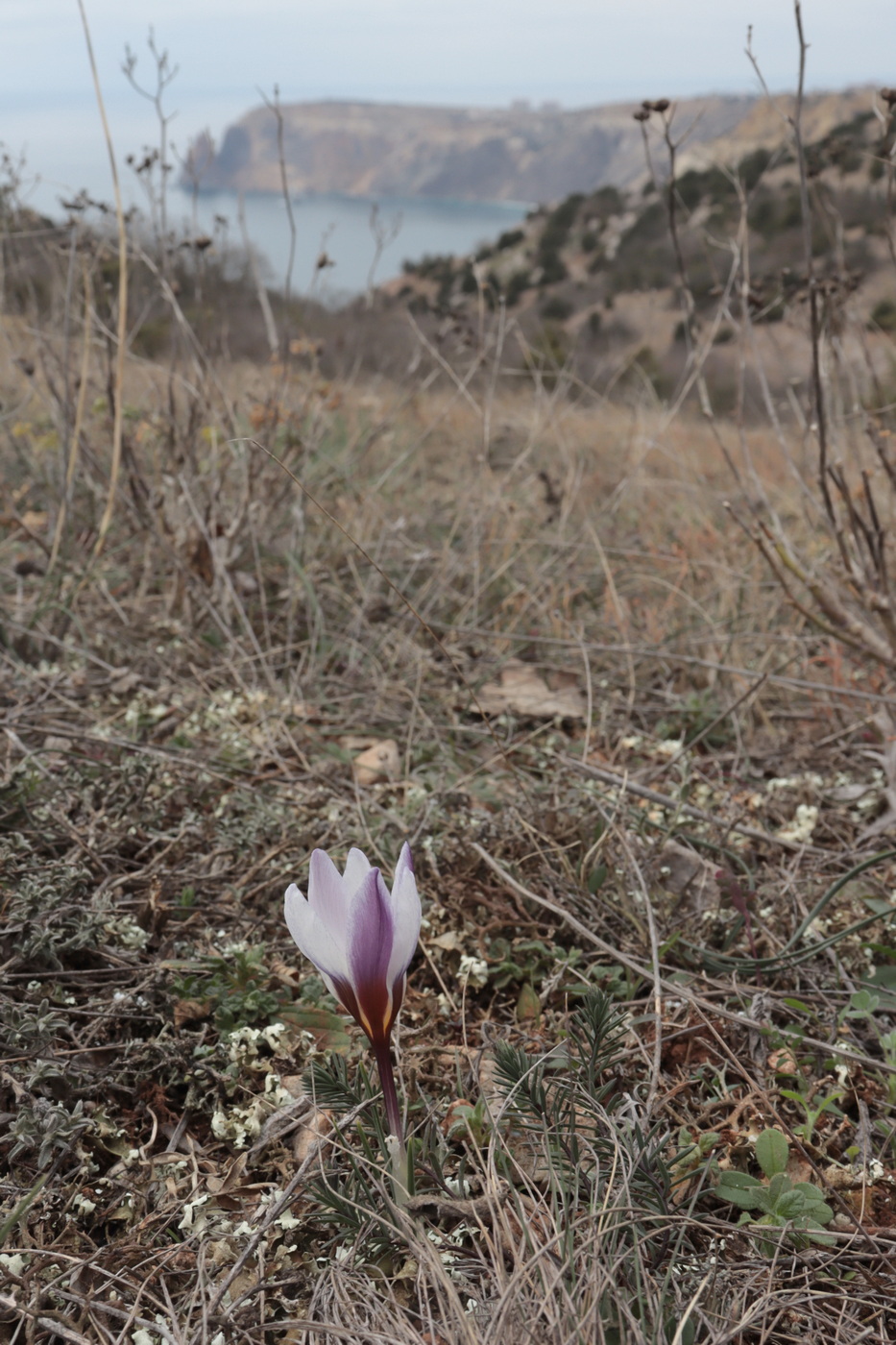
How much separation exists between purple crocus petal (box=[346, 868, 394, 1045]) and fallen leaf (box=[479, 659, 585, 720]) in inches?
63.5

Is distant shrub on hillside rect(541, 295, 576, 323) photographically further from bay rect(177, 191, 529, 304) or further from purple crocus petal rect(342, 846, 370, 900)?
purple crocus petal rect(342, 846, 370, 900)

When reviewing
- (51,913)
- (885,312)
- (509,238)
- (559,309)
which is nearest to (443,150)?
(509,238)

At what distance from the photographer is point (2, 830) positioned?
1.81 meters

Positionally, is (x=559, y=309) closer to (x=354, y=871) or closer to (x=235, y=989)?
(x=235, y=989)

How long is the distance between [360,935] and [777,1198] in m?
0.66

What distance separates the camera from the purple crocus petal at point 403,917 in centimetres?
103

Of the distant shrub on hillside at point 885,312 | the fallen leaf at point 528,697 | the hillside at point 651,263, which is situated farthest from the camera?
the distant shrub on hillside at point 885,312

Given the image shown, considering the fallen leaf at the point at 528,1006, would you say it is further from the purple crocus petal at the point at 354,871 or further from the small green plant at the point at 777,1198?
the purple crocus petal at the point at 354,871

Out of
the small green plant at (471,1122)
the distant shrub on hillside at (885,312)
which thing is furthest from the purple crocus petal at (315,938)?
the distant shrub on hillside at (885,312)

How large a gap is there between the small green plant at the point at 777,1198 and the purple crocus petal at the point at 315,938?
0.61m

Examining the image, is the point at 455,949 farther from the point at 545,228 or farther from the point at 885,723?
the point at 545,228

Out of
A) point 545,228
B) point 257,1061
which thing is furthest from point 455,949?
point 545,228

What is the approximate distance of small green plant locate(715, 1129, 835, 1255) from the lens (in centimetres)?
119

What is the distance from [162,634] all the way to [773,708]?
188 cm
